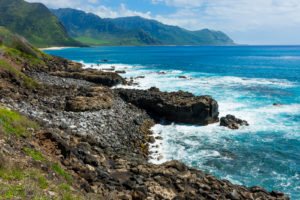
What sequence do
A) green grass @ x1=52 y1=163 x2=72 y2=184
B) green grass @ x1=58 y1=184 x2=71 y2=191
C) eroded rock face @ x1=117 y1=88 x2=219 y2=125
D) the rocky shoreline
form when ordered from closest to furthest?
green grass @ x1=58 y1=184 x2=71 y2=191 → green grass @ x1=52 y1=163 x2=72 y2=184 → the rocky shoreline → eroded rock face @ x1=117 y1=88 x2=219 y2=125

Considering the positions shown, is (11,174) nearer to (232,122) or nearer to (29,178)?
(29,178)

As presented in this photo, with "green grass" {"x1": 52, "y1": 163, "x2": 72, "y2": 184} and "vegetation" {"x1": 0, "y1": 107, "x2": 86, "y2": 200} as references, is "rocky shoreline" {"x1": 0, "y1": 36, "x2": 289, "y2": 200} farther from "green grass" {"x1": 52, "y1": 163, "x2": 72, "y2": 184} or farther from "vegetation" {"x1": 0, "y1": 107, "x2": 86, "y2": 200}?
"vegetation" {"x1": 0, "y1": 107, "x2": 86, "y2": 200}

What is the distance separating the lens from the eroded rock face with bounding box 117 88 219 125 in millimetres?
32562

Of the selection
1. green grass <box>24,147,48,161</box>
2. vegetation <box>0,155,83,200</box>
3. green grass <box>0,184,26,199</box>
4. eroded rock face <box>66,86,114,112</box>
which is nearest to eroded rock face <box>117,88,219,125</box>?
eroded rock face <box>66,86,114,112</box>

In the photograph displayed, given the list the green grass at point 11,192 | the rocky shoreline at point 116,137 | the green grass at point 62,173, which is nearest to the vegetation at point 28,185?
the green grass at point 11,192

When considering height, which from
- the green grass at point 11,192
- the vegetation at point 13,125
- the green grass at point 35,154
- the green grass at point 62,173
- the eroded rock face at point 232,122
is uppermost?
the vegetation at point 13,125

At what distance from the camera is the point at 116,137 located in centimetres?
2377

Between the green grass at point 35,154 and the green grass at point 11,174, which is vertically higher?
the green grass at point 11,174

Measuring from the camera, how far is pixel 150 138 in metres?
26.5

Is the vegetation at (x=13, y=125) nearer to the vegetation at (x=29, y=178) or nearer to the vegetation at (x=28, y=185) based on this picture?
the vegetation at (x=29, y=178)

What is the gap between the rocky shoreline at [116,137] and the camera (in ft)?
44.7

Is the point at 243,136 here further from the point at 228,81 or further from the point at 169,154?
the point at 228,81

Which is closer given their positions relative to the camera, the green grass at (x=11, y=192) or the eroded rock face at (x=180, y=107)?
the green grass at (x=11, y=192)

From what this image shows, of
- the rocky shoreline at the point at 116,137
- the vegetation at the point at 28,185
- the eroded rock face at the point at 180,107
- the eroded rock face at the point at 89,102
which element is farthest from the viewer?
the eroded rock face at the point at 180,107
